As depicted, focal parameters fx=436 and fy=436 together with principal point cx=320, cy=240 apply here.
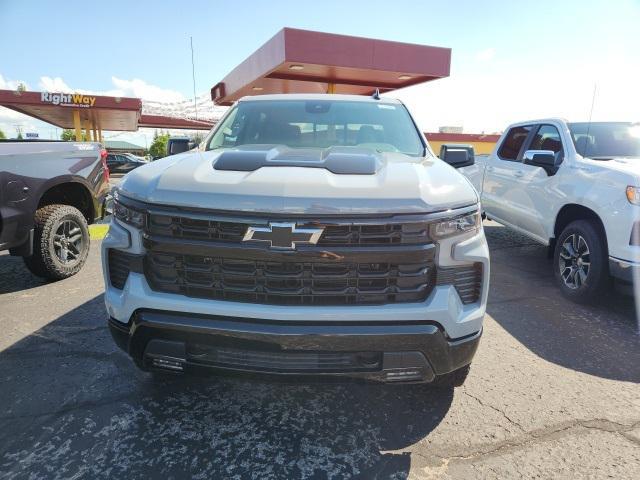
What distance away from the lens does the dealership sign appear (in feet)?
81.1

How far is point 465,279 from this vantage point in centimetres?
206

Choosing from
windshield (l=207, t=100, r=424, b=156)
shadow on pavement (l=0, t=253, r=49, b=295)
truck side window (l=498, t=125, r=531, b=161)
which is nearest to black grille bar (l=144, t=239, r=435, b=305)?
windshield (l=207, t=100, r=424, b=156)

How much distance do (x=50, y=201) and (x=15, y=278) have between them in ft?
3.16

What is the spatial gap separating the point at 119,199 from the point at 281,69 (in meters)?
14.7

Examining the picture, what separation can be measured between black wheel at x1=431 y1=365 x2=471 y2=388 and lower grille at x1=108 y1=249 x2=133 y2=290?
1.72 meters

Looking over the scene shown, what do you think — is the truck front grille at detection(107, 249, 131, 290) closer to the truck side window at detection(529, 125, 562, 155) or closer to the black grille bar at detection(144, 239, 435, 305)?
the black grille bar at detection(144, 239, 435, 305)

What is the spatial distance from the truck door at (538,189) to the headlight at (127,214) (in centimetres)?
438

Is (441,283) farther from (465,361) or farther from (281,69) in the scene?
(281,69)

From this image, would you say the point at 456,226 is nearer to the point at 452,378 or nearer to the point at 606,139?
the point at 452,378

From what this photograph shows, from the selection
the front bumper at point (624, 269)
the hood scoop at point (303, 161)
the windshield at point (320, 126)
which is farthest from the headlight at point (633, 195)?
the hood scoop at point (303, 161)

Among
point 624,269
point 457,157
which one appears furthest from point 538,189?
point 457,157

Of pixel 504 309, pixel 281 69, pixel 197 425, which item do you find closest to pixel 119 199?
pixel 197 425

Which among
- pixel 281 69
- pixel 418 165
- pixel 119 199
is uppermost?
pixel 281 69

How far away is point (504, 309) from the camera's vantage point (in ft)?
13.8
